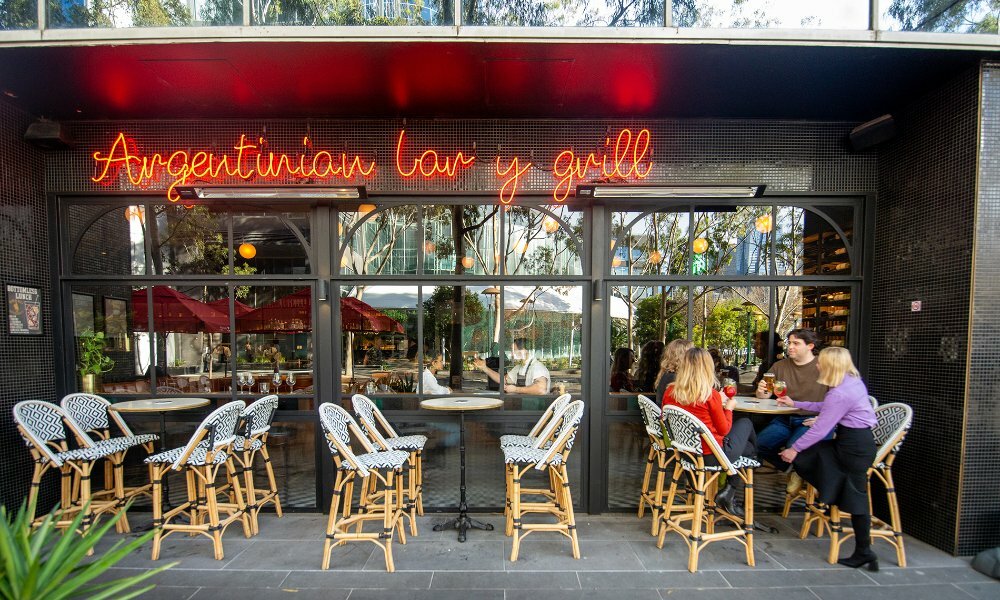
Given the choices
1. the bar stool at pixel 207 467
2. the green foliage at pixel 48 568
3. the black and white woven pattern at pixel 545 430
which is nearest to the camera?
the green foliage at pixel 48 568

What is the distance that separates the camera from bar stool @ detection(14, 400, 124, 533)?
351 cm

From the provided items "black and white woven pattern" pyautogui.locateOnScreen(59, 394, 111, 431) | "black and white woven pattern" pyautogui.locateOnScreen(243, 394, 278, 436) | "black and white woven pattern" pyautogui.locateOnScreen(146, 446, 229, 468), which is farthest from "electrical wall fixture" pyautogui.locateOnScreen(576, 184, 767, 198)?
"black and white woven pattern" pyautogui.locateOnScreen(59, 394, 111, 431)

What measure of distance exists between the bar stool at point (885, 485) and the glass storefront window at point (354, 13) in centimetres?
433

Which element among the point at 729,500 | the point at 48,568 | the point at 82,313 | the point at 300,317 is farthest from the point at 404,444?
the point at 82,313

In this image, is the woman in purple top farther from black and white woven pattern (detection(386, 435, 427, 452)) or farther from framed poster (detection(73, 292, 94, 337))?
framed poster (detection(73, 292, 94, 337))

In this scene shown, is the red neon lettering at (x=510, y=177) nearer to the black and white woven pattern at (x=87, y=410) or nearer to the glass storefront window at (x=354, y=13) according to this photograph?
the glass storefront window at (x=354, y=13)

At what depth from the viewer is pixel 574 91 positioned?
3.75 metres

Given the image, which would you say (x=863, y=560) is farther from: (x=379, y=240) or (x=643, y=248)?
(x=379, y=240)

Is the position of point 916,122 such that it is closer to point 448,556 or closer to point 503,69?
point 503,69

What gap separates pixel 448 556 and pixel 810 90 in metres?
4.67

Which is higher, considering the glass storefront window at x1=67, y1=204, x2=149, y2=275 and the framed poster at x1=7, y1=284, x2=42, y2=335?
the glass storefront window at x1=67, y1=204, x2=149, y2=275

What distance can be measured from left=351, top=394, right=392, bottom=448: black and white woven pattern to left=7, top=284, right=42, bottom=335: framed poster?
2974 millimetres

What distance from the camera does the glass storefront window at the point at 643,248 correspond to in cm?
434

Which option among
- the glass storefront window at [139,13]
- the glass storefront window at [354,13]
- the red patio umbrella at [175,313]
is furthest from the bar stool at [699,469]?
the glass storefront window at [139,13]
